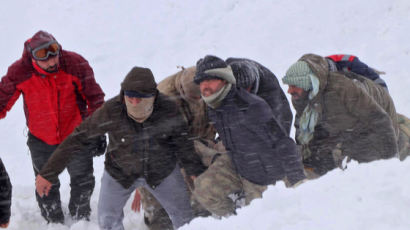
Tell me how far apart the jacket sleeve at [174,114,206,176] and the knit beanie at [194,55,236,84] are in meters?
0.53

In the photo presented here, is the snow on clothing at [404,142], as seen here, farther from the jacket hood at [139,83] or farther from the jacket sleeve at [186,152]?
the jacket hood at [139,83]

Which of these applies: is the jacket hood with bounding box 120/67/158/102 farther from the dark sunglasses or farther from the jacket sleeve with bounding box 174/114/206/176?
the jacket sleeve with bounding box 174/114/206/176

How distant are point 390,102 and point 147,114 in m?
2.80

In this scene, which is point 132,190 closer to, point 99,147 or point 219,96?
point 99,147

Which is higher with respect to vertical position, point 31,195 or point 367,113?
point 367,113

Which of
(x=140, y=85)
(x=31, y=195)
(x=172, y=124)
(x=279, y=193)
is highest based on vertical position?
(x=140, y=85)

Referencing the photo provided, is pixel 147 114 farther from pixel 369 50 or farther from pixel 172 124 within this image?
pixel 369 50

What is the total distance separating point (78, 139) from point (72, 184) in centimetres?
132

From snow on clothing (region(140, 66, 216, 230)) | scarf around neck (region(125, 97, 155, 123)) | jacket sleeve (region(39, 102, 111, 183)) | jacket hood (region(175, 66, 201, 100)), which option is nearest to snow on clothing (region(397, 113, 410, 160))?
snow on clothing (region(140, 66, 216, 230))

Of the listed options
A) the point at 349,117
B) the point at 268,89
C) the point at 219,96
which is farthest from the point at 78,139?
the point at 349,117

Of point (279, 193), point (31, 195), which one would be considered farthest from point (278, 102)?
point (31, 195)

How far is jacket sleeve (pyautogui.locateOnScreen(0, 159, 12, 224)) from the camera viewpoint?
14.0 ft

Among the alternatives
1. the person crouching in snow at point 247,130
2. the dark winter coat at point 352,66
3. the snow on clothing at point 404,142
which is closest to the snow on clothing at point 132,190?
the person crouching in snow at point 247,130

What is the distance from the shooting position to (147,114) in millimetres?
4484
